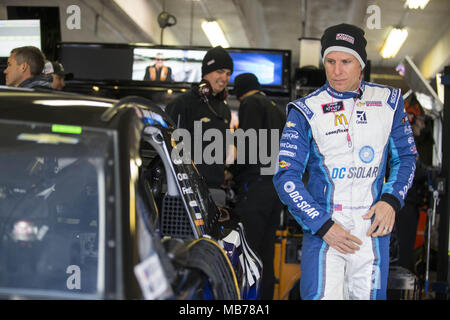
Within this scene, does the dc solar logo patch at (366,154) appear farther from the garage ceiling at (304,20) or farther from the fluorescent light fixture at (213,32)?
the fluorescent light fixture at (213,32)

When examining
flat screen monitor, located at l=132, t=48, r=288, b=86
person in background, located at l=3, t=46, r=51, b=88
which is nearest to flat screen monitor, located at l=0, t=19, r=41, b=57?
flat screen monitor, located at l=132, t=48, r=288, b=86

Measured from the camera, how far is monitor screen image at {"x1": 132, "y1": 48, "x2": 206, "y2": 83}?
6930mm

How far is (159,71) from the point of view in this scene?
6996 mm

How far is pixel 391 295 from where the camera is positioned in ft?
14.1

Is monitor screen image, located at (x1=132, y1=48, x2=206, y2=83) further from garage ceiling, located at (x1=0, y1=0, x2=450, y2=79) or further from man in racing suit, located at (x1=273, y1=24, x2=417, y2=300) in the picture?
man in racing suit, located at (x1=273, y1=24, x2=417, y2=300)

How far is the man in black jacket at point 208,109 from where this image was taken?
4297mm

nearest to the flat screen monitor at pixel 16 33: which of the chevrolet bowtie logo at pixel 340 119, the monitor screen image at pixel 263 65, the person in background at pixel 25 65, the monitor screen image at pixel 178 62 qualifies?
the monitor screen image at pixel 178 62

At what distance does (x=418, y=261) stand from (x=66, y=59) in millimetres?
4572

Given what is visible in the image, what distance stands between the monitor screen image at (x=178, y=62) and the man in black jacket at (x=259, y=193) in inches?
80.6

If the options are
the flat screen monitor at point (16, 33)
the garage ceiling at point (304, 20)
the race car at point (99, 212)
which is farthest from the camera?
the garage ceiling at point (304, 20)

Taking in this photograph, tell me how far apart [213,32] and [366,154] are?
10011mm

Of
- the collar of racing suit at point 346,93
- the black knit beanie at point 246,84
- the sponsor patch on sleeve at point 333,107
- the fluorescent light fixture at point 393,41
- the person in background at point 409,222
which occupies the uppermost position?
the fluorescent light fixture at point 393,41
